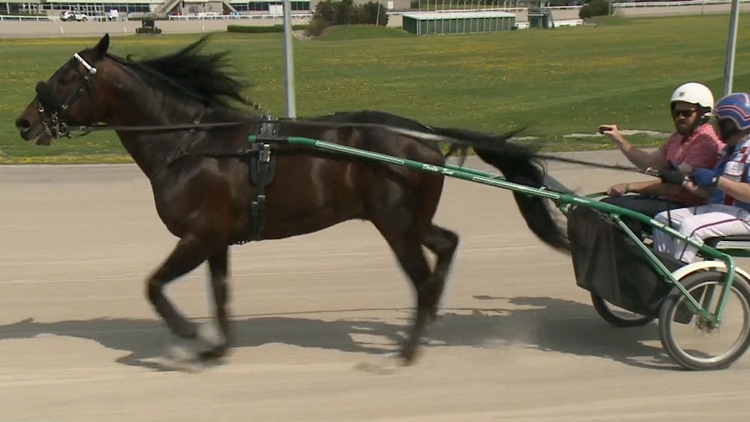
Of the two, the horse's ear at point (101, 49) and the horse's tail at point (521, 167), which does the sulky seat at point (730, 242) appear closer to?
the horse's tail at point (521, 167)

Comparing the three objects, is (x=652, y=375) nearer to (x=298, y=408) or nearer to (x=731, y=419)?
(x=731, y=419)

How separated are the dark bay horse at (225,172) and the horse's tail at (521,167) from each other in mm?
32

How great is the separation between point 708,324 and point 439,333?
62.0 inches

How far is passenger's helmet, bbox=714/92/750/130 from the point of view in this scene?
15.1 ft

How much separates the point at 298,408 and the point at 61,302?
2531 millimetres

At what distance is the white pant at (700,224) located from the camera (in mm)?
4691

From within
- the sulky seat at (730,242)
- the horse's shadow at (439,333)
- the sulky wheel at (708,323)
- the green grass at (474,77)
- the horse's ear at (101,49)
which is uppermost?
the horse's ear at (101,49)

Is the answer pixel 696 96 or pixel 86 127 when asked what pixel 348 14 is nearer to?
pixel 86 127

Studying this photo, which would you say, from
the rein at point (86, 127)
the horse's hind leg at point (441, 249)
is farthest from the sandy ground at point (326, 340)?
the rein at point (86, 127)

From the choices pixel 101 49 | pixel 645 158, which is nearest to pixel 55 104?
pixel 101 49

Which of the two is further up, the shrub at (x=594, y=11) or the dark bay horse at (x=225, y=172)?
the dark bay horse at (x=225, y=172)

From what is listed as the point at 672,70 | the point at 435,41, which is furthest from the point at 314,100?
the point at 435,41

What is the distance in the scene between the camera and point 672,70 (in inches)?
1079

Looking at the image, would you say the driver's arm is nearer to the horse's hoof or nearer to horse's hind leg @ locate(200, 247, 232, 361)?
the horse's hoof
